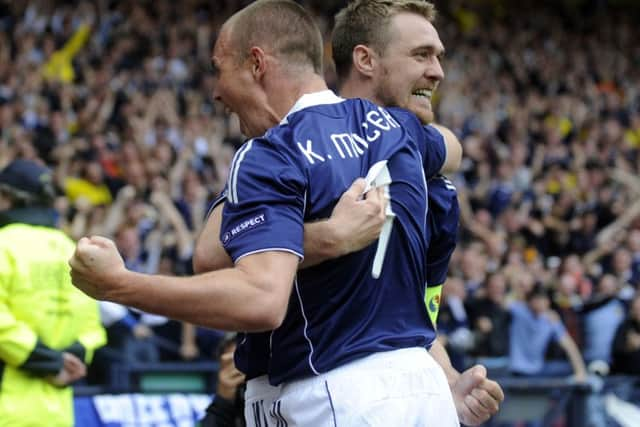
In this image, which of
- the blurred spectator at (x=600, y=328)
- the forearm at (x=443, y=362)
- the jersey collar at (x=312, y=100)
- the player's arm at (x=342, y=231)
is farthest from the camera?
the blurred spectator at (x=600, y=328)

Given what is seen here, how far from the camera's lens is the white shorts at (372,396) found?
10.5 feet

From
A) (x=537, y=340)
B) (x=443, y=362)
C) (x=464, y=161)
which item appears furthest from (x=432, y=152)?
(x=464, y=161)

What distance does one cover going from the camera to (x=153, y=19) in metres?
18.6

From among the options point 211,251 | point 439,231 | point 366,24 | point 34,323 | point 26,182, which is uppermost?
point 366,24

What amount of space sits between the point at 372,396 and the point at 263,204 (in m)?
0.62

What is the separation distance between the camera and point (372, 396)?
3.22 meters

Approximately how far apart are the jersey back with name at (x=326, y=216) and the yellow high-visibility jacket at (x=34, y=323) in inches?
76.9

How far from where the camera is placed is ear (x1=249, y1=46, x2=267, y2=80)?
3.43 meters

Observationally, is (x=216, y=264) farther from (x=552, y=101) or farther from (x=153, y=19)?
(x=552, y=101)

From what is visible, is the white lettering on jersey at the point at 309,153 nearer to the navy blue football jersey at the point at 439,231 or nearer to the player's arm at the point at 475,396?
the navy blue football jersey at the point at 439,231

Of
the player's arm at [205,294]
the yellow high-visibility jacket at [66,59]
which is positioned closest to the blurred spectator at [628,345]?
the yellow high-visibility jacket at [66,59]

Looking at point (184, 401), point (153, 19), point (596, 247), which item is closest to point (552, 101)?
point (596, 247)

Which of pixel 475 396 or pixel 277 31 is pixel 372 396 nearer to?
pixel 475 396

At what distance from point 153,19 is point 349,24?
599 inches
